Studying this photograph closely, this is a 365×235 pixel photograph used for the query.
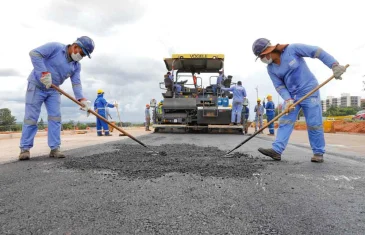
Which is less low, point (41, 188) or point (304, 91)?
point (304, 91)

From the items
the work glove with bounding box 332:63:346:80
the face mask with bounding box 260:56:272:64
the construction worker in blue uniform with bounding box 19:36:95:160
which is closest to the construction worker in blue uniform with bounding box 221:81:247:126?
the face mask with bounding box 260:56:272:64

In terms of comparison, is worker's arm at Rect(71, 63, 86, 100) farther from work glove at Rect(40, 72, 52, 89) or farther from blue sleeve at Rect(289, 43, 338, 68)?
blue sleeve at Rect(289, 43, 338, 68)

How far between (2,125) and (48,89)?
42.9 ft

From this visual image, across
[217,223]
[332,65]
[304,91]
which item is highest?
[332,65]

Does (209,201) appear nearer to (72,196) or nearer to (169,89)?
(72,196)

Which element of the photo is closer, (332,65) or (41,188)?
(41,188)

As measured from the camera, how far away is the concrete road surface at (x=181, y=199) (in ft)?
5.24

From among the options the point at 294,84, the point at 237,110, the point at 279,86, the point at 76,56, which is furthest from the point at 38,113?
the point at 237,110

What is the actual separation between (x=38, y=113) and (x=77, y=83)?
72cm

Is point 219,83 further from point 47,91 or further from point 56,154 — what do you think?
point 56,154

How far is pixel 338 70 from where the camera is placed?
373 centimetres

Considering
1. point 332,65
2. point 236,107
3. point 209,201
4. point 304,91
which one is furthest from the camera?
point 236,107

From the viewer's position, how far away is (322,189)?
2396mm

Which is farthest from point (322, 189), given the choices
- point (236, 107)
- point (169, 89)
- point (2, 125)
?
point (2, 125)
